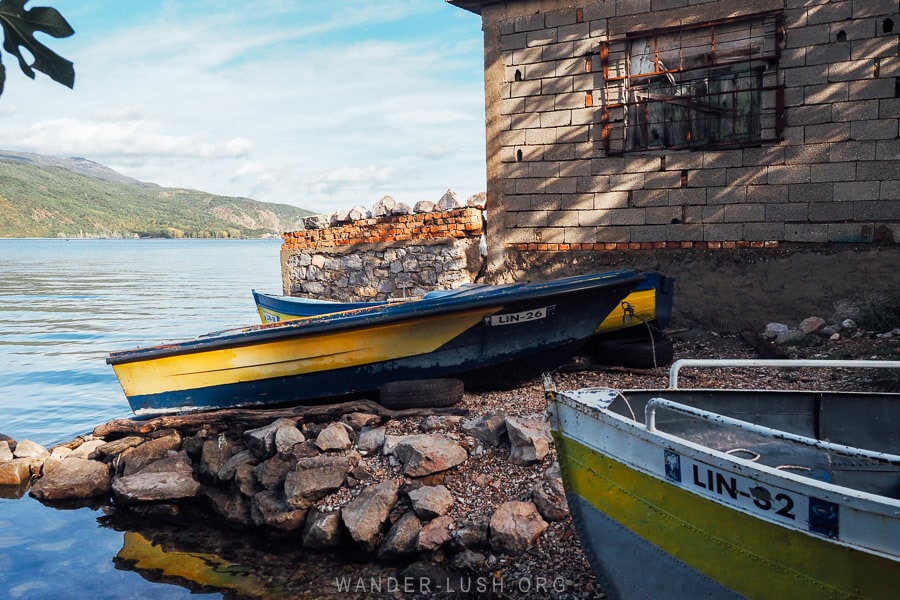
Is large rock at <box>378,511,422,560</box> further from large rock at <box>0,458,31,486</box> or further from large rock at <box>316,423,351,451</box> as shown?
large rock at <box>0,458,31,486</box>

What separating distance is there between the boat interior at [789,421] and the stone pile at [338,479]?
124cm

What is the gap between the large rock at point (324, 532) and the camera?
5258 mm

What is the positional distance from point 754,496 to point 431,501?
285cm

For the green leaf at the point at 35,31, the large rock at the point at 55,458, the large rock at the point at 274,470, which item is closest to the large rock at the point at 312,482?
the large rock at the point at 274,470

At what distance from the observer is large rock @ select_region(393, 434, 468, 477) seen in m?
5.43

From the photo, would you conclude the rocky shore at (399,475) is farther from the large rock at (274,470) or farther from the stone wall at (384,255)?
the stone wall at (384,255)

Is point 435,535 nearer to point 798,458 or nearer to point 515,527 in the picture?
point 515,527

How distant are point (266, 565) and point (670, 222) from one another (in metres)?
6.38

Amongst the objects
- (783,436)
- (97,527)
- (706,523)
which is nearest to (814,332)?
(706,523)

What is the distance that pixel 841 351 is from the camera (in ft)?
24.5

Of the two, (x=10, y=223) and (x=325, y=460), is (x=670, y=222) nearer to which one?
(x=325, y=460)

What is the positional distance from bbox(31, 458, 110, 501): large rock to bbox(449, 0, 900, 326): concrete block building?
5.70 metres

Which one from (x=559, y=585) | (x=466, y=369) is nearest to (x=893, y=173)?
(x=466, y=369)

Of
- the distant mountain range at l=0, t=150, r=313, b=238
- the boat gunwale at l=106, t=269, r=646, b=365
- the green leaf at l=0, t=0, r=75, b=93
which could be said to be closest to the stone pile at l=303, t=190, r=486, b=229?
the boat gunwale at l=106, t=269, r=646, b=365
